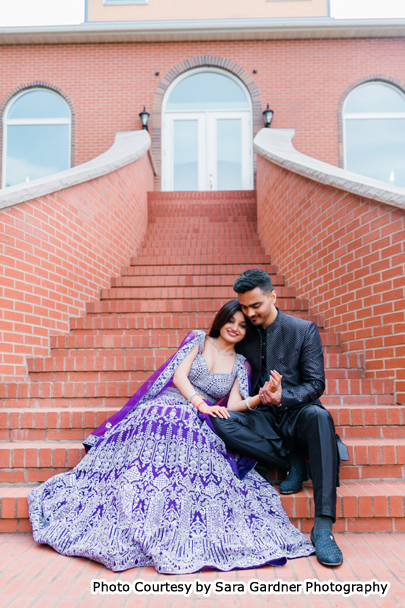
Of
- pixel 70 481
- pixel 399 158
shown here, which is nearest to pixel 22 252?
pixel 70 481

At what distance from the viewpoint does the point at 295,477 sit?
2.57 metres

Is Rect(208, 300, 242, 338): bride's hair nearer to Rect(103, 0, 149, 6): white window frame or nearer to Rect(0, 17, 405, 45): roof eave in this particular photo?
Rect(0, 17, 405, 45): roof eave

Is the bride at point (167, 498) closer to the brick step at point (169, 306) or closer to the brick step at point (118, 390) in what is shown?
the brick step at point (118, 390)

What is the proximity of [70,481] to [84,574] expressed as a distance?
63 centimetres

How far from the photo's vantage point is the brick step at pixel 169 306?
4.50 metres

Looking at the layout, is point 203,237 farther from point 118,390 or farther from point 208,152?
point 208,152

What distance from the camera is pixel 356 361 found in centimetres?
360

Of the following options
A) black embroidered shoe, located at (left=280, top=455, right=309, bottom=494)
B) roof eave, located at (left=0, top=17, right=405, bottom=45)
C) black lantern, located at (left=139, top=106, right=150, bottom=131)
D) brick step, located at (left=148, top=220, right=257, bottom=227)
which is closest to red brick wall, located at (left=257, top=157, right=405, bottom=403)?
black embroidered shoe, located at (left=280, top=455, right=309, bottom=494)

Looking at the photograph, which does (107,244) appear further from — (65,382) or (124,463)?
(124,463)

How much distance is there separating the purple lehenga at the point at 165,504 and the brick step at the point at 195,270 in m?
2.66

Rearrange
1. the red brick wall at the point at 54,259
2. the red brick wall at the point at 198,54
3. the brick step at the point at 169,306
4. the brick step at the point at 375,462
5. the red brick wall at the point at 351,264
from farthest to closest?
the red brick wall at the point at 198,54, the brick step at the point at 169,306, the red brick wall at the point at 54,259, the red brick wall at the point at 351,264, the brick step at the point at 375,462

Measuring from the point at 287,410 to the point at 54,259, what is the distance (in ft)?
8.14

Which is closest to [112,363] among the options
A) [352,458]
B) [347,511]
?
[352,458]

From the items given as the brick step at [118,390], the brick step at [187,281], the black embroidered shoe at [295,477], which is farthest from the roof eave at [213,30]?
the black embroidered shoe at [295,477]
